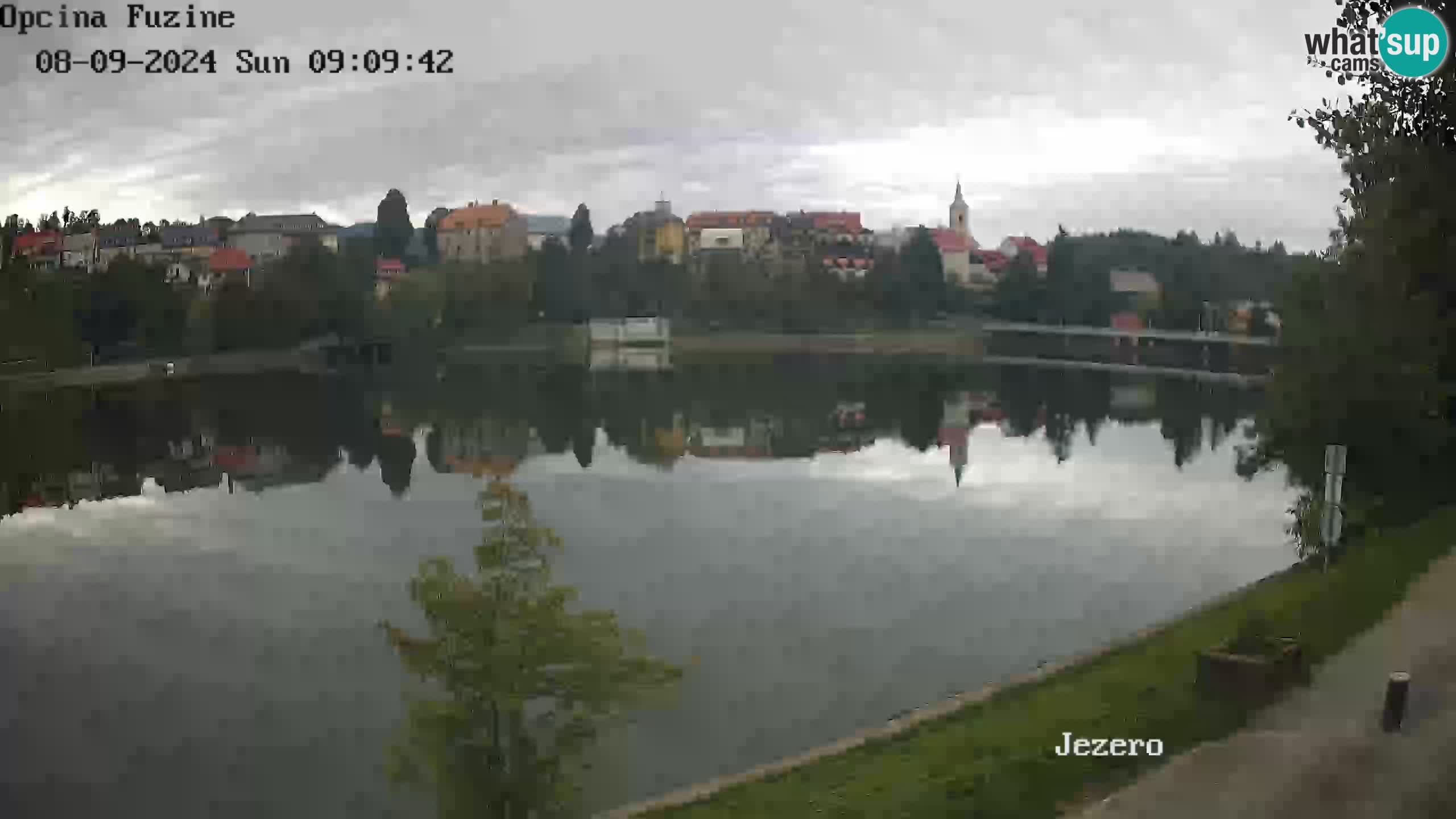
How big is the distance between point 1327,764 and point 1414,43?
545 centimetres

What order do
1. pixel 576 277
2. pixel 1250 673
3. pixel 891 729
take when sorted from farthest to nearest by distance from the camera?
pixel 576 277
pixel 891 729
pixel 1250 673

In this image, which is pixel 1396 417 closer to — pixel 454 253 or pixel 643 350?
pixel 643 350

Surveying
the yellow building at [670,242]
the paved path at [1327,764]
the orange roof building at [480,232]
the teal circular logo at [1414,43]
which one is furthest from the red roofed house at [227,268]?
the paved path at [1327,764]

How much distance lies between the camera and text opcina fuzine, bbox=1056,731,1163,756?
17.1ft

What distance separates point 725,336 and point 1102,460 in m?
33.9

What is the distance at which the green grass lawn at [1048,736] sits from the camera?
201 inches

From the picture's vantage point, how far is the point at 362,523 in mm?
15453

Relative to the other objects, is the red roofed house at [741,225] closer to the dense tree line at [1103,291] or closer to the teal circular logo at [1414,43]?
the dense tree line at [1103,291]

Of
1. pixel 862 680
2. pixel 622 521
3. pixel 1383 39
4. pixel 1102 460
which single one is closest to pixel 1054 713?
pixel 862 680

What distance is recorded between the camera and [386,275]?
5525 cm

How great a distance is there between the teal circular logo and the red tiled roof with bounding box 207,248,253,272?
137 feet

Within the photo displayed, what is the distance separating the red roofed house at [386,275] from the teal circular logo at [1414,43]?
140 ft

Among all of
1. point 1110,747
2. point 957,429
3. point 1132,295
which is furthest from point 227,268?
point 1132,295

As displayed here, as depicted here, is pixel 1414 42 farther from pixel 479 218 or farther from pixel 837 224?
pixel 837 224
